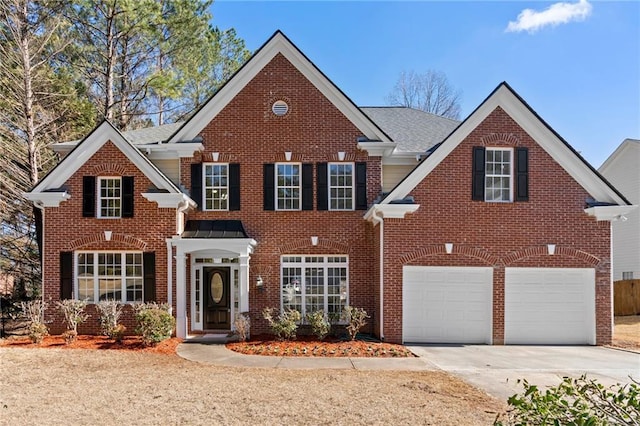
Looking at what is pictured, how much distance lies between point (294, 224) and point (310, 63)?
16.7ft

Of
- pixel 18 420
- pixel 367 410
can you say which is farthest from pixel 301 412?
pixel 18 420

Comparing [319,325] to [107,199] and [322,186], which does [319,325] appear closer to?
[322,186]

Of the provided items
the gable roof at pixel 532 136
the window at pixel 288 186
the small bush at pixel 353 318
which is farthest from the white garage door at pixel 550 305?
the window at pixel 288 186

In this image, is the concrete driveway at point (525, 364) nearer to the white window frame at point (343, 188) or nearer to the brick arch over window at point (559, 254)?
the brick arch over window at point (559, 254)

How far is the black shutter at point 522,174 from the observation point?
13.2m

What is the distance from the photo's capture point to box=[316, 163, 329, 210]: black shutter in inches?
568

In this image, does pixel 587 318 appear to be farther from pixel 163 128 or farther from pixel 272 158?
pixel 163 128

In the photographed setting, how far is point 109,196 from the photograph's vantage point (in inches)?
547

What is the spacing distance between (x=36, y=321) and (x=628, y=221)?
2514cm

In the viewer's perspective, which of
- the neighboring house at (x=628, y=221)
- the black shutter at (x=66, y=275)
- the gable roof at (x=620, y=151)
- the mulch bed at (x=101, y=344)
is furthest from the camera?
the gable roof at (x=620, y=151)

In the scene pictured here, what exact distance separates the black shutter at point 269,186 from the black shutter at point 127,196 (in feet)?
12.9

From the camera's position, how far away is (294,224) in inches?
565

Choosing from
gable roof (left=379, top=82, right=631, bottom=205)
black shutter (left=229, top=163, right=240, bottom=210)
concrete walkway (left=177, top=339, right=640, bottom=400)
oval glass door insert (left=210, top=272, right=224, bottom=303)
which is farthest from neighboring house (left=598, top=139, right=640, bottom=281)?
oval glass door insert (left=210, top=272, right=224, bottom=303)

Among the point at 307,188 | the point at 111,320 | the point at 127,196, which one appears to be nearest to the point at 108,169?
the point at 127,196
